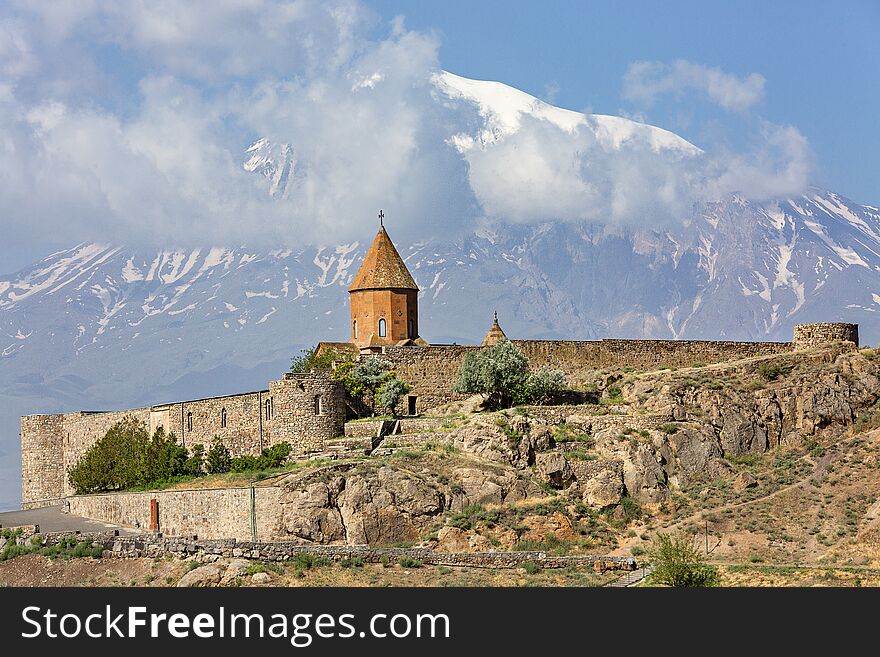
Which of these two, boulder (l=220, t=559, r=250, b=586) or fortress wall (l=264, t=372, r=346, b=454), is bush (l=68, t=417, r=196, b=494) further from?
boulder (l=220, t=559, r=250, b=586)

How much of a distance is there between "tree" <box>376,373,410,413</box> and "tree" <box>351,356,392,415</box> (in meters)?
0.21

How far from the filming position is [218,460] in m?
51.9

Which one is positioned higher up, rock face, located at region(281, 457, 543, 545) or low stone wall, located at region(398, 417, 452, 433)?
low stone wall, located at region(398, 417, 452, 433)

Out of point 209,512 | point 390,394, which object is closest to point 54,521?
point 209,512

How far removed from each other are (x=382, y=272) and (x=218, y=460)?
36.9 feet

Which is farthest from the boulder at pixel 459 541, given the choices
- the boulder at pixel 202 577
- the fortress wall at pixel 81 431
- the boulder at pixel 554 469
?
the fortress wall at pixel 81 431

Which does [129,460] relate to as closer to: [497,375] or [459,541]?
[497,375]

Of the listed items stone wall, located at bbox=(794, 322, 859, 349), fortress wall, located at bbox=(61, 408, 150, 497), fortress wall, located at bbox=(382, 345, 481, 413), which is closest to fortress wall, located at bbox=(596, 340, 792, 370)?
stone wall, located at bbox=(794, 322, 859, 349)

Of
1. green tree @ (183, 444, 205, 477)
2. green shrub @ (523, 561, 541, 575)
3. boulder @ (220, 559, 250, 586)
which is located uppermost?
green tree @ (183, 444, 205, 477)

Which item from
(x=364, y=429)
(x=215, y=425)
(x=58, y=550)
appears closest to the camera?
(x=58, y=550)

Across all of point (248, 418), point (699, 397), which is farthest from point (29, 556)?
point (699, 397)

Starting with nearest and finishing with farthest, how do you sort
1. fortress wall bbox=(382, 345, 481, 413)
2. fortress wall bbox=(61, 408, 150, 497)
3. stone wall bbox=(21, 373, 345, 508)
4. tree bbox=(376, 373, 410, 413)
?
1. stone wall bbox=(21, 373, 345, 508)
2. tree bbox=(376, 373, 410, 413)
3. fortress wall bbox=(382, 345, 481, 413)
4. fortress wall bbox=(61, 408, 150, 497)

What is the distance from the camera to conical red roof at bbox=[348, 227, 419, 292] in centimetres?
5838

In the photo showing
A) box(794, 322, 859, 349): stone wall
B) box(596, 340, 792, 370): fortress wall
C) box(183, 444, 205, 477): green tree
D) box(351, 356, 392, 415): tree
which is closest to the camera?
box(183, 444, 205, 477): green tree
